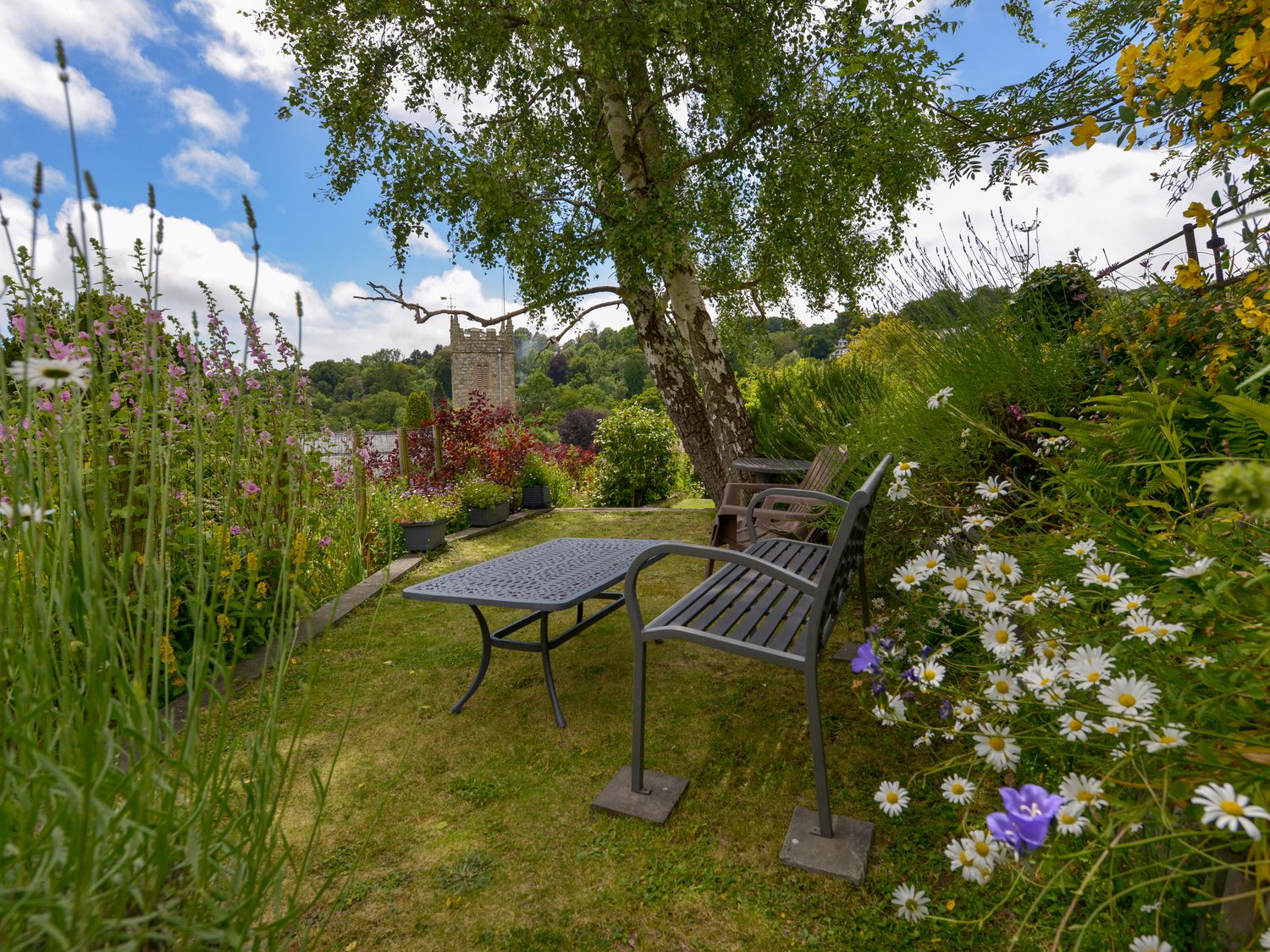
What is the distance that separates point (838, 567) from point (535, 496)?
6.57 metres

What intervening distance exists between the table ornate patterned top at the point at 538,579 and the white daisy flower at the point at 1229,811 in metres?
1.48

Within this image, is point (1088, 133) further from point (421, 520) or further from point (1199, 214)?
point (421, 520)

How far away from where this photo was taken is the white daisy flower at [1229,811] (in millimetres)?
639

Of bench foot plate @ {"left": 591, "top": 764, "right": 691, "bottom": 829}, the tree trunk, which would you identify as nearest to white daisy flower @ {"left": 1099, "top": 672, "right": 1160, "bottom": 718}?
bench foot plate @ {"left": 591, "top": 764, "right": 691, "bottom": 829}

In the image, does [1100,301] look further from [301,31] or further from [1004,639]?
[301,31]

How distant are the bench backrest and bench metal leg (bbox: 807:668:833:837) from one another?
9cm

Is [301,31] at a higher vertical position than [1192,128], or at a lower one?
higher

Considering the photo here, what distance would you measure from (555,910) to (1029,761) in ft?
3.92

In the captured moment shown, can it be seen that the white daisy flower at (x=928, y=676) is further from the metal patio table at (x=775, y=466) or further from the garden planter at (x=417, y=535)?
the garden planter at (x=417, y=535)

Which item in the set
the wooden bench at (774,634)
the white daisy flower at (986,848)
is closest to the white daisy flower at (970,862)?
the white daisy flower at (986,848)

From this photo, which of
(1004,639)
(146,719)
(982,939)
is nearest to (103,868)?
(146,719)

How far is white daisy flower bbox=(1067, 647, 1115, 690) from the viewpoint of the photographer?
2.94 feet

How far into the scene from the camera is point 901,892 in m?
1.07

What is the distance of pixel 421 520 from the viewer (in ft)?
17.9
